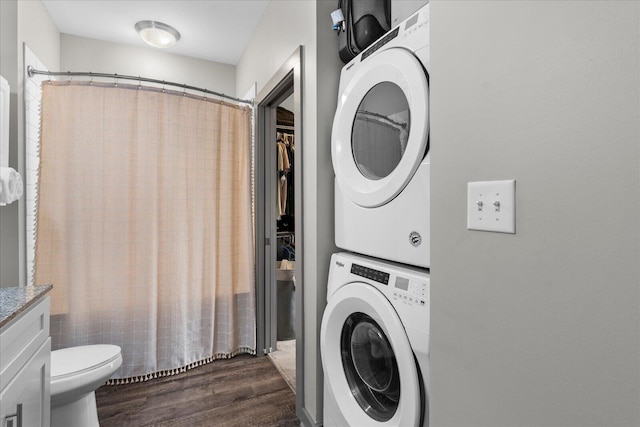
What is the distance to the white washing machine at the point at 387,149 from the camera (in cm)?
104

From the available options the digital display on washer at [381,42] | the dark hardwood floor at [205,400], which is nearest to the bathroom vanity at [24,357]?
the dark hardwood floor at [205,400]

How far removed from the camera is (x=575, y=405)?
566 mm

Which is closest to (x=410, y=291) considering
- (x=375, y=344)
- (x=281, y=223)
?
(x=375, y=344)

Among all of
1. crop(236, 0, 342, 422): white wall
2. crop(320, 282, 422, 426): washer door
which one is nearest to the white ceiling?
crop(236, 0, 342, 422): white wall

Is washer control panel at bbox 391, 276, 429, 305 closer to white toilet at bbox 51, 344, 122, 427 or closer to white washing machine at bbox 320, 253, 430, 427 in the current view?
white washing machine at bbox 320, 253, 430, 427

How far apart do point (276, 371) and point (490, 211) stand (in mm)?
2121

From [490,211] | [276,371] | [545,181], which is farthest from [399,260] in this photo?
[276,371]

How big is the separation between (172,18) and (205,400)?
2677 mm

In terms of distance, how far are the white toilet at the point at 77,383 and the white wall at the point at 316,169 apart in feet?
3.37

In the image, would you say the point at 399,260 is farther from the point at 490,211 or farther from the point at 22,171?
the point at 22,171

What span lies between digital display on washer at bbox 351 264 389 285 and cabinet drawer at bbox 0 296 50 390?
1.11 m

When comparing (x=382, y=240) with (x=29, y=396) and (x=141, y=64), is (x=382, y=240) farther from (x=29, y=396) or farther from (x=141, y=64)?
(x=141, y=64)

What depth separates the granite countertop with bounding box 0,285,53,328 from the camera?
3.07 ft

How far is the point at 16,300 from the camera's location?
42.6 inches
